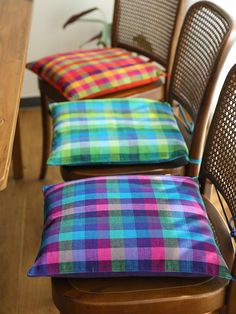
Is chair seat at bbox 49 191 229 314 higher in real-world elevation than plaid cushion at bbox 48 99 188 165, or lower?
lower

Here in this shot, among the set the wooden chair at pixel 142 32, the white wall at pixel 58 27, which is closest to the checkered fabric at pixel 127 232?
the wooden chair at pixel 142 32

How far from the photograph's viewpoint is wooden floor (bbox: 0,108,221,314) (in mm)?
1580

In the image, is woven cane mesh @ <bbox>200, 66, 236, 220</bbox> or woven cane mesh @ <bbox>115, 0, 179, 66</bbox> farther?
woven cane mesh @ <bbox>115, 0, 179, 66</bbox>

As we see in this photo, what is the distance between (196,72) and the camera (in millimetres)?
1481

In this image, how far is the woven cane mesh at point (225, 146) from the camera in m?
1.13

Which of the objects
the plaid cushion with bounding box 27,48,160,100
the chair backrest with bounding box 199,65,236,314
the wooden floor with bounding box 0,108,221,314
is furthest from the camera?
the plaid cushion with bounding box 27,48,160,100

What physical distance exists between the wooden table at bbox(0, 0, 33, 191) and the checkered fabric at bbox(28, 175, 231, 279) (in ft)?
0.69

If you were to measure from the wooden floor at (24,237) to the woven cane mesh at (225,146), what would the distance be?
2.47 ft

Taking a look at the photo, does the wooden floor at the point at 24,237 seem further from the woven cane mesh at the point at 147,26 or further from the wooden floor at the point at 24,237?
the woven cane mesh at the point at 147,26

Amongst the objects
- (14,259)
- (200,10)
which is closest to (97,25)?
(200,10)

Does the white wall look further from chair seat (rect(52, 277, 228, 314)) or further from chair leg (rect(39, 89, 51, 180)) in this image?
chair seat (rect(52, 277, 228, 314))

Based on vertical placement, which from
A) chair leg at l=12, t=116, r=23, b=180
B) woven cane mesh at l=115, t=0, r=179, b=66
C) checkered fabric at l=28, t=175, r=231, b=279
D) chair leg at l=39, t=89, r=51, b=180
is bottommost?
chair leg at l=12, t=116, r=23, b=180

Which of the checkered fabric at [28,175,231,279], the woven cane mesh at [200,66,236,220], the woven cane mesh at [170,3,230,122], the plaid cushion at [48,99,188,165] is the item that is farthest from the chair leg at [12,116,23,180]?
the woven cane mesh at [200,66,236,220]

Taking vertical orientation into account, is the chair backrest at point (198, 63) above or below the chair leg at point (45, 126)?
above
